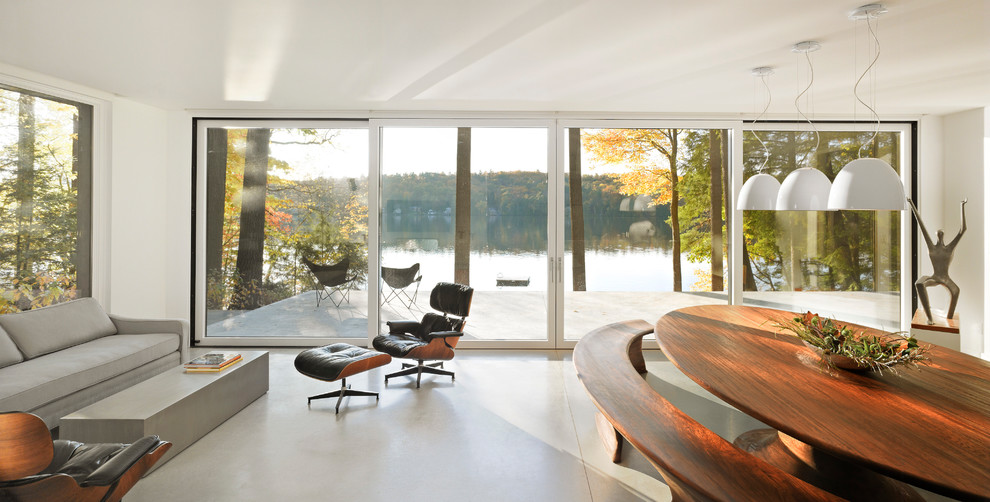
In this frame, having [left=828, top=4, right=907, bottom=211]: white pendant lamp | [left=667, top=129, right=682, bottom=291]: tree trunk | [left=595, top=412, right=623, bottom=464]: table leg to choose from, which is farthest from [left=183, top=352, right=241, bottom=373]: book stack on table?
[left=667, top=129, right=682, bottom=291]: tree trunk

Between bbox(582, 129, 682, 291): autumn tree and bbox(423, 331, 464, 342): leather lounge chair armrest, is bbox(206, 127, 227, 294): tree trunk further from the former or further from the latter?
bbox(582, 129, 682, 291): autumn tree

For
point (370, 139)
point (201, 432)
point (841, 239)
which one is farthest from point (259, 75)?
point (841, 239)

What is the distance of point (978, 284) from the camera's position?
18.2ft

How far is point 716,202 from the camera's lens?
6.07 m

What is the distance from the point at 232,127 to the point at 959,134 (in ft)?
26.4

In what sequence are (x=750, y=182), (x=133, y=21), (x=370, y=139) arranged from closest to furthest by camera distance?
(x=133, y=21), (x=750, y=182), (x=370, y=139)

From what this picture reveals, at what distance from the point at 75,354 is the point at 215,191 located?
8.45 feet

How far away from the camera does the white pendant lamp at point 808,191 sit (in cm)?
334


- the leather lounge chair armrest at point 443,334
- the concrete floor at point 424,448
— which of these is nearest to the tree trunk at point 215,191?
the concrete floor at point 424,448

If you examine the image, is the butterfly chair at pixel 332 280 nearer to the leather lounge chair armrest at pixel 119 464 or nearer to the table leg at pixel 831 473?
the leather lounge chair armrest at pixel 119 464

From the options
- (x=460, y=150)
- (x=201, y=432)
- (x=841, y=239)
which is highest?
(x=460, y=150)

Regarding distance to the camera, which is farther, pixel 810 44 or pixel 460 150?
pixel 460 150

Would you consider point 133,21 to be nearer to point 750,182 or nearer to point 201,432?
point 201,432

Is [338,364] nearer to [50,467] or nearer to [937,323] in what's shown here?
[50,467]
